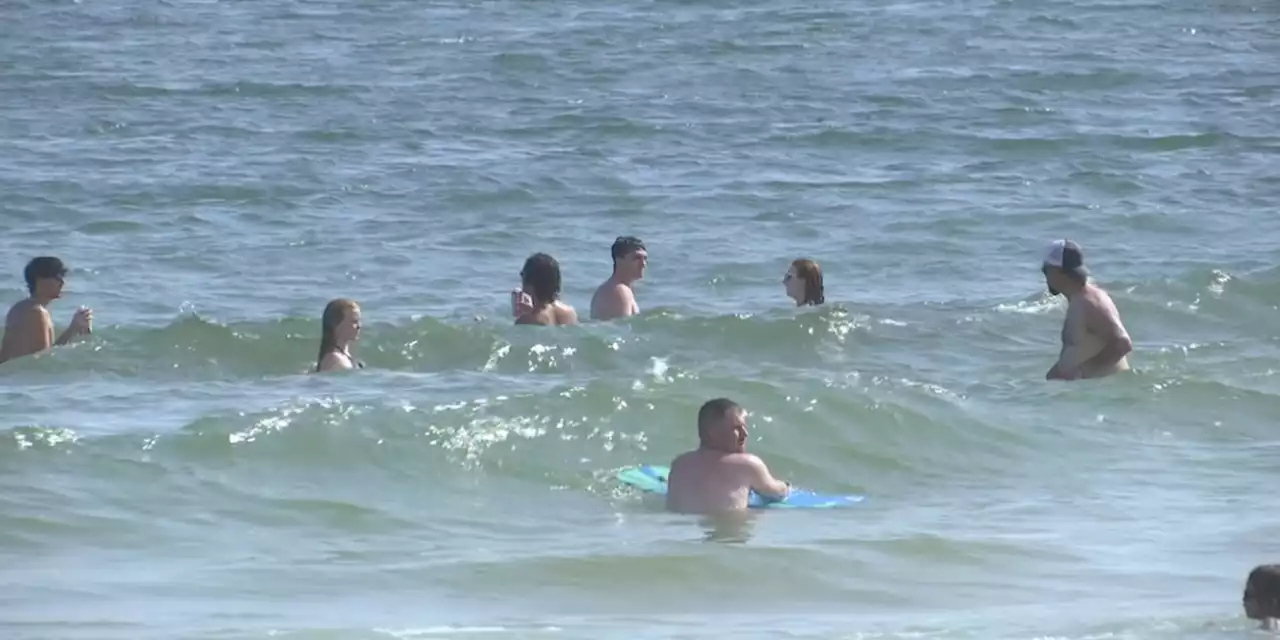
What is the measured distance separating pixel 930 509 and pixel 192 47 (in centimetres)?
2123

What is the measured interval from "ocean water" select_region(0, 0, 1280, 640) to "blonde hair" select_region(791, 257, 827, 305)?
22cm

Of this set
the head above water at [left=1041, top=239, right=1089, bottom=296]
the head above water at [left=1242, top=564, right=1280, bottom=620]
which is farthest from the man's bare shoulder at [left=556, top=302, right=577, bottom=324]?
the head above water at [left=1242, top=564, right=1280, bottom=620]

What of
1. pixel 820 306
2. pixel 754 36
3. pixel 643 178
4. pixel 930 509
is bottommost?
pixel 930 509

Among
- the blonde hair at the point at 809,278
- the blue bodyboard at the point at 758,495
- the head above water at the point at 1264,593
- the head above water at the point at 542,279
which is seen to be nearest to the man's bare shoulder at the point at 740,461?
the blue bodyboard at the point at 758,495

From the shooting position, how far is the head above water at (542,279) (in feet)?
47.0

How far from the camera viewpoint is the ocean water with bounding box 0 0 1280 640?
8820mm

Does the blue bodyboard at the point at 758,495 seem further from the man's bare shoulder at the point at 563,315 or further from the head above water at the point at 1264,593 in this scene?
the man's bare shoulder at the point at 563,315

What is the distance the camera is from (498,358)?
14.3 meters

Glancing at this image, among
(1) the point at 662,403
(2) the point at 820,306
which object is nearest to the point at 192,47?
(2) the point at 820,306

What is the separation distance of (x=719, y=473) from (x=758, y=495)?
221mm

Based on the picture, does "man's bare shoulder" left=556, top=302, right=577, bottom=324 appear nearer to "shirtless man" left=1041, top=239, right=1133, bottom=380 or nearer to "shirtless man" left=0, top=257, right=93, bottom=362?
"shirtless man" left=0, top=257, right=93, bottom=362

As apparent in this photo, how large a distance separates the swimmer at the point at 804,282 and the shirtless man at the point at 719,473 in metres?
5.08

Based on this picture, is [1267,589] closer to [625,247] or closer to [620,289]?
[625,247]

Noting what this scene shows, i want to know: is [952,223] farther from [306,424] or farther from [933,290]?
[306,424]
